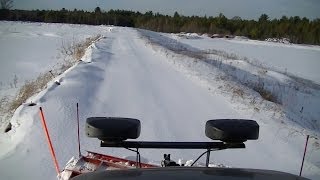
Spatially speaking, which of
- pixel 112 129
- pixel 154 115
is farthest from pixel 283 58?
pixel 112 129

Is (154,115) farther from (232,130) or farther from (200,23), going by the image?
(200,23)

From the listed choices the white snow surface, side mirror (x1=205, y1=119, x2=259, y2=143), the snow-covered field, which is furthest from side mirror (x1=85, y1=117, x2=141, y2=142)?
the white snow surface

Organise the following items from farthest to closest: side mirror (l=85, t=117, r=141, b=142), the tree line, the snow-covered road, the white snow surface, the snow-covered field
→ the tree line < the white snow surface < the snow-covered field < the snow-covered road < side mirror (l=85, t=117, r=141, b=142)

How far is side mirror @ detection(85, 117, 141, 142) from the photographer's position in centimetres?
263

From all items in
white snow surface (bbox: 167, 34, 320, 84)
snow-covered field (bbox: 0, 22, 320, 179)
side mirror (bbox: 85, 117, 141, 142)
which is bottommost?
white snow surface (bbox: 167, 34, 320, 84)

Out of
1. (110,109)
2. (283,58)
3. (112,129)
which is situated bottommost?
(283,58)

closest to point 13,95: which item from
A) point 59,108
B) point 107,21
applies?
point 59,108

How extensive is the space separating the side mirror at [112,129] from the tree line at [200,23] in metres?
83.2

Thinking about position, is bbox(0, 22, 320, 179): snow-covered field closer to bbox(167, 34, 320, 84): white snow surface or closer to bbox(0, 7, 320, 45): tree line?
bbox(167, 34, 320, 84): white snow surface

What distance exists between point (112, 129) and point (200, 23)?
378ft

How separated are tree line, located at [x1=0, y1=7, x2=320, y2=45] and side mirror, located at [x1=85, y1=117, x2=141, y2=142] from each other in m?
83.2

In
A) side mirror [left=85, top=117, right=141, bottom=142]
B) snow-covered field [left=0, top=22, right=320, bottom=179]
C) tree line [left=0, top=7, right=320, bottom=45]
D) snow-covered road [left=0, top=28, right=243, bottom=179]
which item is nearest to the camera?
side mirror [left=85, top=117, right=141, bottom=142]

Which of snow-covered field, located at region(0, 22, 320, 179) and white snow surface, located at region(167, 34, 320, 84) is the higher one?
snow-covered field, located at region(0, 22, 320, 179)

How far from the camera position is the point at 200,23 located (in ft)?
380
